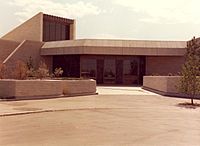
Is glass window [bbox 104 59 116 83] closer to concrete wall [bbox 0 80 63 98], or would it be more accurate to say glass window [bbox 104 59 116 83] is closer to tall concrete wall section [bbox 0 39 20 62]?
tall concrete wall section [bbox 0 39 20 62]

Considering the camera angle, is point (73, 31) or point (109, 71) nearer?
point (109, 71)

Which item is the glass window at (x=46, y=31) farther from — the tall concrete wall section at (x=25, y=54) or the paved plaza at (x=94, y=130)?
the paved plaza at (x=94, y=130)

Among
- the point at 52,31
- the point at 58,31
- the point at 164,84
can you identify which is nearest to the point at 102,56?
the point at 52,31

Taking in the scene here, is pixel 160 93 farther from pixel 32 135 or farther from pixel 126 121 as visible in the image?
pixel 32 135

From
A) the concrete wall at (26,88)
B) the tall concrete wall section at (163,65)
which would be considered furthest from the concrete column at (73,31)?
the concrete wall at (26,88)

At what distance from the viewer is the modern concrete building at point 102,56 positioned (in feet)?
124

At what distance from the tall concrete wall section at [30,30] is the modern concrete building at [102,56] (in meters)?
0.14

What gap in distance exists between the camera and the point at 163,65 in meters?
41.6

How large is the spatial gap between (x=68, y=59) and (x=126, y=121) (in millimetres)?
29279

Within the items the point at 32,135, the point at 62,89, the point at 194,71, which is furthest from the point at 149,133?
the point at 62,89

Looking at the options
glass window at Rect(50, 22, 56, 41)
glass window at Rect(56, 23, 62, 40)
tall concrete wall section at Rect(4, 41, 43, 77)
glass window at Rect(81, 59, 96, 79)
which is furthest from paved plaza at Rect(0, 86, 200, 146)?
glass window at Rect(56, 23, 62, 40)

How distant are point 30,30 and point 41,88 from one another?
94.5ft

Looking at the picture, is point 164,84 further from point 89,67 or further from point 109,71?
point 89,67

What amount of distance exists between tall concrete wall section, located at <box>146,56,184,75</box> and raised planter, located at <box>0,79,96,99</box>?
17.6 metres
